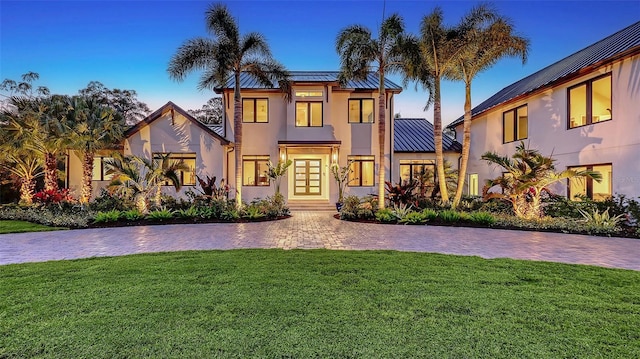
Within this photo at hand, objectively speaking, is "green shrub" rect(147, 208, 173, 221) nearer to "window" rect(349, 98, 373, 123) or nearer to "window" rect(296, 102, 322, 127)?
"window" rect(296, 102, 322, 127)

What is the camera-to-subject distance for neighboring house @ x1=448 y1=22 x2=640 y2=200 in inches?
405

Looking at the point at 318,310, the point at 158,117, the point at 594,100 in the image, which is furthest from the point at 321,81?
the point at 318,310

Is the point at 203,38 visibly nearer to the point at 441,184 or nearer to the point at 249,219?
the point at 249,219

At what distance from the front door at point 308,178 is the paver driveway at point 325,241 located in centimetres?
801

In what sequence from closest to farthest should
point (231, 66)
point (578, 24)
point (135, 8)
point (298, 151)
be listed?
1. point (231, 66)
2. point (135, 8)
3. point (578, 24)
4. point (298, 151)

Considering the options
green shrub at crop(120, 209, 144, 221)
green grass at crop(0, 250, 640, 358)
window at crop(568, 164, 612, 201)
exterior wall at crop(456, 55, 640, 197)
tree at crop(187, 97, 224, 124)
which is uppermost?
tree at crop(187, 97, 224, 124)

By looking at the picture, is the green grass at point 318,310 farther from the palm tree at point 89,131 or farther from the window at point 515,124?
the window at point 515,124

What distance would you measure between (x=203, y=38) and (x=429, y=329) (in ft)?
44.8

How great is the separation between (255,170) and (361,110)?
6.97 m

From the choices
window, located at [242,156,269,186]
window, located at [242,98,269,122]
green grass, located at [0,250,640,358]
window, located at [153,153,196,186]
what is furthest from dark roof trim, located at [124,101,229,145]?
green grass, located at [0,250,640,358]

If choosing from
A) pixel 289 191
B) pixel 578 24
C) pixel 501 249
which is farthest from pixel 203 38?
pixel 578 24

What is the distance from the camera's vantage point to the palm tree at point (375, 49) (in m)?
12.8

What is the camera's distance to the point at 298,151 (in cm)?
1795

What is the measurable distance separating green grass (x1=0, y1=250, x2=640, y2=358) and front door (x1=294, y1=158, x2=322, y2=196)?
13307 mm
